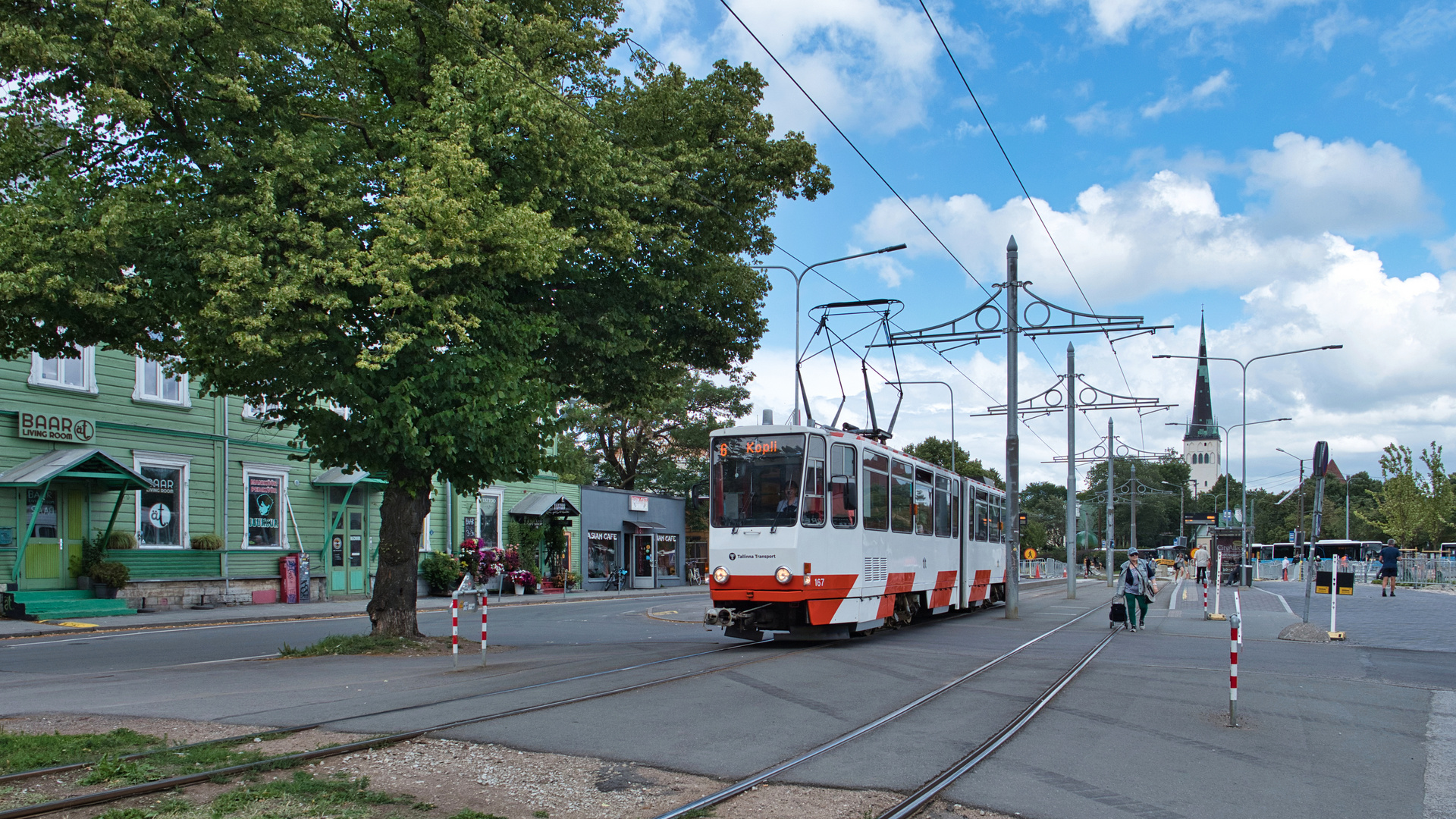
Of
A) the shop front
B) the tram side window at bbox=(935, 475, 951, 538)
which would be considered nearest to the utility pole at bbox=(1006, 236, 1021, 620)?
the tram side window at bbox=(935, 475, 951, 538)

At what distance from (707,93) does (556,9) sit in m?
2.63

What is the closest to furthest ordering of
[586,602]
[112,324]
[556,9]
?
[112,324], [556,9], [586,602]

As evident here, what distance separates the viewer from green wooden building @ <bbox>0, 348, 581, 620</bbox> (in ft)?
75.0

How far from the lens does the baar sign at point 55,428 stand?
23047mm

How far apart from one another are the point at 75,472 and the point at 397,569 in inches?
423

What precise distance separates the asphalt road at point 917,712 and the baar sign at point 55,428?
6529mm

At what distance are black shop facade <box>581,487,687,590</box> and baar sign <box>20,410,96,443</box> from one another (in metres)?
21.0

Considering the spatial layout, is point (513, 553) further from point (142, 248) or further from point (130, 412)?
point (142, 248)

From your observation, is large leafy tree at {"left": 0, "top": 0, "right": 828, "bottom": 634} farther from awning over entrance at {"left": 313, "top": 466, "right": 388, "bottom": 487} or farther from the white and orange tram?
awning over entrance at {"left": 313, "top": 466, "right": 388, "bottom": 487}

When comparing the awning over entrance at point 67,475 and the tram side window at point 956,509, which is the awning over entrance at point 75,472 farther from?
the tram side window at point 956,509

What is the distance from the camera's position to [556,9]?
16562 mm

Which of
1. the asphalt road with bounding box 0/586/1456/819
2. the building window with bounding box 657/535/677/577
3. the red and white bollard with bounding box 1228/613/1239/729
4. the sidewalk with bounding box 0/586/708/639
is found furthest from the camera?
the building window with bounding box 657/535/677/577

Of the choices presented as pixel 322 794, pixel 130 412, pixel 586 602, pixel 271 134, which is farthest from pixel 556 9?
pixel 586 602

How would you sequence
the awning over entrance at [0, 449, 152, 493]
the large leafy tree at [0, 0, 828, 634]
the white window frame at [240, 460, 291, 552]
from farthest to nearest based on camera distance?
the white window frame at [240, 460, 291, 552] < the awning over entrance at [0, 449, 152, 493] < the large leafy tree at [0, 0, 828, 634]
